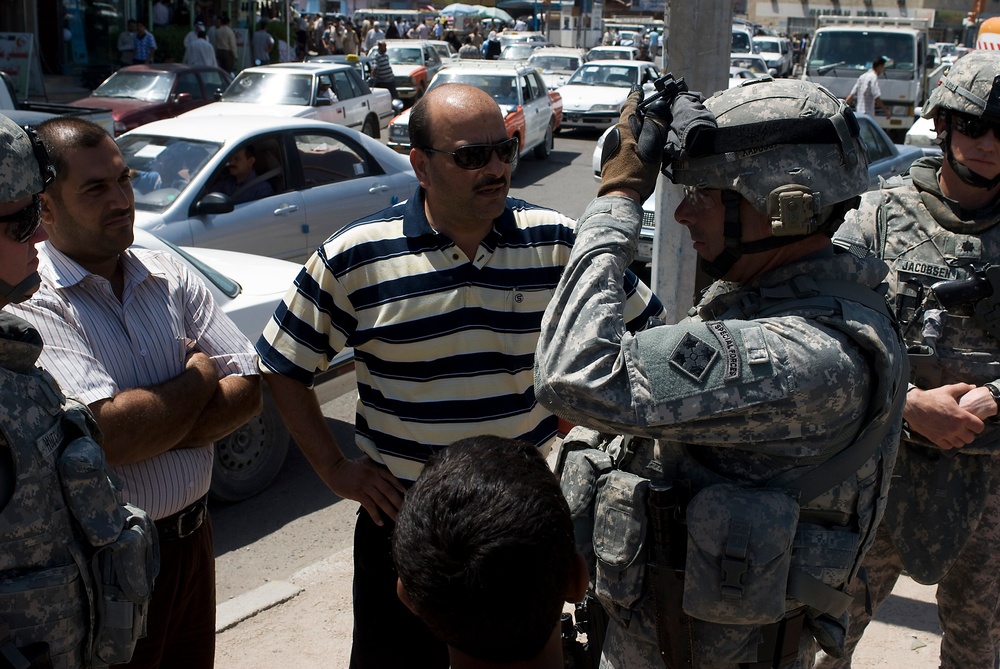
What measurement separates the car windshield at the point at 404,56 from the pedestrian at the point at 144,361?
25.4 metres

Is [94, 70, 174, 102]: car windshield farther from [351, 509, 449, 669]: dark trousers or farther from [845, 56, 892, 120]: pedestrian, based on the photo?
[351, 509, 449, 669]: dark trousers

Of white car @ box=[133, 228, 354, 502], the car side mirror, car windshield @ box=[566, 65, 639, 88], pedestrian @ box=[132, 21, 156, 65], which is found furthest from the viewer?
pedestrian @ box=[132, 21, 156, 65]

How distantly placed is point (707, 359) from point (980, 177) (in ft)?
5.31

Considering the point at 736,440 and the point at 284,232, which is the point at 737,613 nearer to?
the point at 736,440

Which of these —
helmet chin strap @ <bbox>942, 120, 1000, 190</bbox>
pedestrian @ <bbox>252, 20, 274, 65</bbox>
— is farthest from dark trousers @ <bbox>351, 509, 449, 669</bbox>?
pedestrian @ <bbox>252, 20, 274, 65</bbox>

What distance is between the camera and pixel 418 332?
8.45ft

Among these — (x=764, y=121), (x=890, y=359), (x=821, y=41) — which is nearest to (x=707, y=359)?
(x=890, y=359)

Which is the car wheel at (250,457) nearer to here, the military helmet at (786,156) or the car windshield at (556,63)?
the military helmet at (786,156)

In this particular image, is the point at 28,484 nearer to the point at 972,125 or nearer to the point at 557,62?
the point at 972,125

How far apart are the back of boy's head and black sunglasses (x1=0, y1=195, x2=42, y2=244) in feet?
3.41

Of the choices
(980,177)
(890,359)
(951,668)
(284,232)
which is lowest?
(951,668)

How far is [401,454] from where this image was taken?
262 centimetres

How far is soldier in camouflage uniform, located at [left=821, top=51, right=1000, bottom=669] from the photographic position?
2830mm

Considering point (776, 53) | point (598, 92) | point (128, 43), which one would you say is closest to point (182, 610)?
point (598, 92)
